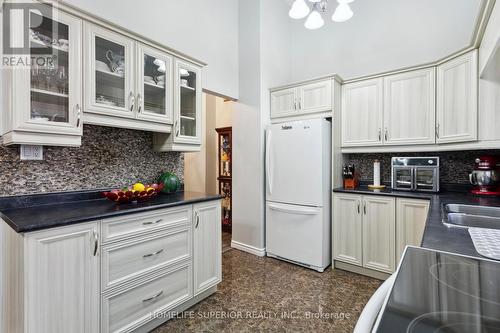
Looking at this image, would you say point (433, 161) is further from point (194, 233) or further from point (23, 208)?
point (23, 208)

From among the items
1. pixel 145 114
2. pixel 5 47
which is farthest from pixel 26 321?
pixel 5 47

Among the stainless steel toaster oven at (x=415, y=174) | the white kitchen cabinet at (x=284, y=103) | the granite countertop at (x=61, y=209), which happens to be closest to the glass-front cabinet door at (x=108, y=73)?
the granite countertop at (x=61, y=209)

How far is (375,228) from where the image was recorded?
8.59ft

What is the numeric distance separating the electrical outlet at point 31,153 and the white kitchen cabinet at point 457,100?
343cm

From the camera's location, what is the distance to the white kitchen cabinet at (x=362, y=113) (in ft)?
9.13

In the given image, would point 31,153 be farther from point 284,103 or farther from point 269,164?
point 284,103

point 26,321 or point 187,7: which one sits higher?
point 187,7

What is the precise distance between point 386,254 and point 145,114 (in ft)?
8.90

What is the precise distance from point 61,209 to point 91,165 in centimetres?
49

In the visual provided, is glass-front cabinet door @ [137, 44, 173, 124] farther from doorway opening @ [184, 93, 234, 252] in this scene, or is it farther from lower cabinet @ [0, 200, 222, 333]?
doorway opening @ [184, 93, 234, 252]

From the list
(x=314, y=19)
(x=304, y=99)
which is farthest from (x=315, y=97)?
(x=314, y=19)

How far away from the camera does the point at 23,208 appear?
1654 mm

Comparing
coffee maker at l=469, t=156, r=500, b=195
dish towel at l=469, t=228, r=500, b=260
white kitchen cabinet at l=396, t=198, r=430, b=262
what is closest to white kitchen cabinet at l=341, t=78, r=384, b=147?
white kitchen cabinet at l=396, t=198, r=430, b=262
